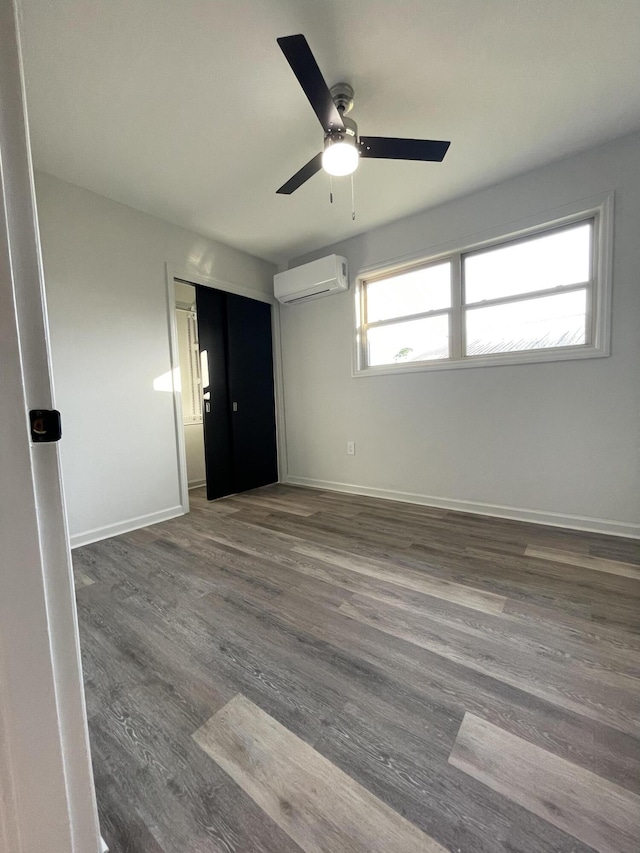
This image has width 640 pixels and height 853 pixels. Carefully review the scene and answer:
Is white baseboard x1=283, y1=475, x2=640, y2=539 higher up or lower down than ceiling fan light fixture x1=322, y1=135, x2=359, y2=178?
lower down

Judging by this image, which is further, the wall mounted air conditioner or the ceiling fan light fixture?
the wall mounted air conditioner

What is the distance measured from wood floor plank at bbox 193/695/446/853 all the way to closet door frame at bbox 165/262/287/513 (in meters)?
2.31

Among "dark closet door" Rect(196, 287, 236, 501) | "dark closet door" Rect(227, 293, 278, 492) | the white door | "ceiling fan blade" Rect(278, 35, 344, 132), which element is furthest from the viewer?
"dark closet door" Rect(227, 293, 278, 492)

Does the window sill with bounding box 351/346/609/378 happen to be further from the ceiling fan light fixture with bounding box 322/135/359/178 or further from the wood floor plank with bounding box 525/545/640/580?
the ceiling fan light fixture with bounding box 322/135/359/178

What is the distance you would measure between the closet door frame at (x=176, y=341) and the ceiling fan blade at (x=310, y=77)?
6.30 feet

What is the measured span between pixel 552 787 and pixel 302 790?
0.64m

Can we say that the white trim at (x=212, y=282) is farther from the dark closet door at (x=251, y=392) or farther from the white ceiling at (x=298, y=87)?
the white ceiling at (x=298, y=87)

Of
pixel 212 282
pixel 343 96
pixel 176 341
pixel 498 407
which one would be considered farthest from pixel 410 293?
pixel 176 341

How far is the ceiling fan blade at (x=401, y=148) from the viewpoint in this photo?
1676 millimetres

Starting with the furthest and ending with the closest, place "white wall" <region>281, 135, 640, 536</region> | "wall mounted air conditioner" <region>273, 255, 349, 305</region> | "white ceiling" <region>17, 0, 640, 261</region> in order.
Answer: "wall mounted air conditioner" <region>273, 255, 349, 305</region>
"white wall" <region>281, 135, 640, 536</region>
"white ceiling" <region>17, 0, 640, 261</region>

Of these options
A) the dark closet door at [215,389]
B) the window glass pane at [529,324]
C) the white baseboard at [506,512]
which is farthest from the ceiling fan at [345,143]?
the white baseboard at [506,512]

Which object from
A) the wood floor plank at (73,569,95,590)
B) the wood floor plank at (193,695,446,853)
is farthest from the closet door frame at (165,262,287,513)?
the wood floor plank at (193,695,446,853)

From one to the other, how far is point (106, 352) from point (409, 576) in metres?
2.69

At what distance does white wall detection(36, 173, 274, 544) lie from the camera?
2.35 m
